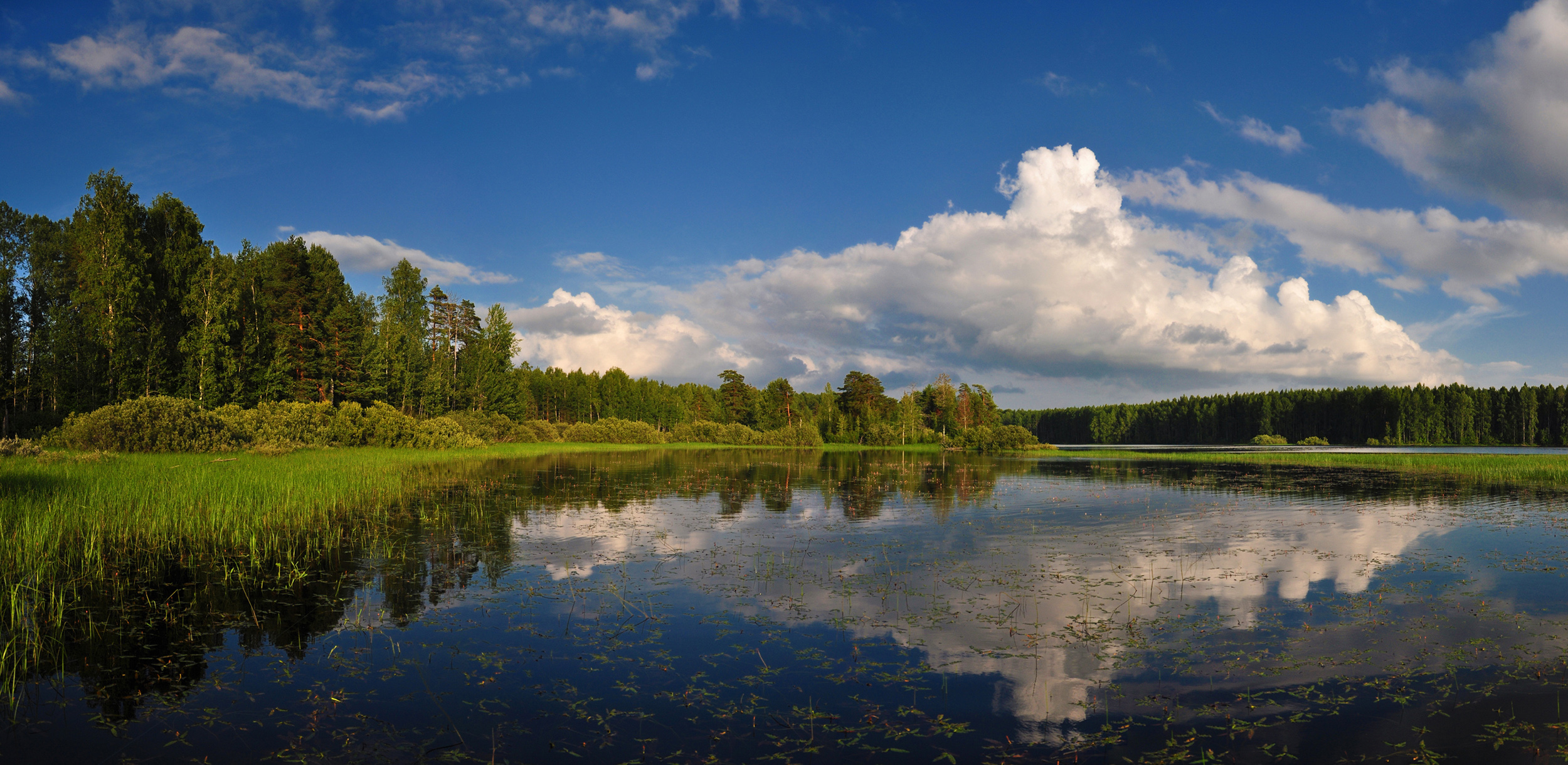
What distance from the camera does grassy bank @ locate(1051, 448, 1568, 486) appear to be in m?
41.8

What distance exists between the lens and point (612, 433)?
97250mm

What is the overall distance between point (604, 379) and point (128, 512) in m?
124

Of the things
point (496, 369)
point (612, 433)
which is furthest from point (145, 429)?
point (612, 433)

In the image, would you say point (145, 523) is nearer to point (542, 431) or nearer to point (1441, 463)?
point (542, 431)

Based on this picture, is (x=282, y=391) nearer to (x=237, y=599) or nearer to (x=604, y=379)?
(x=237, y=599)

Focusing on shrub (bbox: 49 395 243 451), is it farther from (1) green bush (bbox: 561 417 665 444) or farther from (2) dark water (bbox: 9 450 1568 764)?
(1) green bush (bbox: 561 417 665 444)

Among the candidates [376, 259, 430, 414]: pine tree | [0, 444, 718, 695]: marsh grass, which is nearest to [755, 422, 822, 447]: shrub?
[376, 259, 430, 414]: pine tree

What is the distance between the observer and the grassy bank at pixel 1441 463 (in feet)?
137

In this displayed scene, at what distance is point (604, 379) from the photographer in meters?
139

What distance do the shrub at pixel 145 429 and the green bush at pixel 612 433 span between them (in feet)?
185

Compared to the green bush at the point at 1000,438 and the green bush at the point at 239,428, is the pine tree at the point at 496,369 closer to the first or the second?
the green bush at the point at 239,428

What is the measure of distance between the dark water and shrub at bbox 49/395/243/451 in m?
22.4

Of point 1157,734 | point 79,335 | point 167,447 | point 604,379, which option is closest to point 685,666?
point 1157,734

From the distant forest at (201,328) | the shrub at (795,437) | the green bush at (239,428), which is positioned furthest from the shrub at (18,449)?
the shrub at (795,437)
